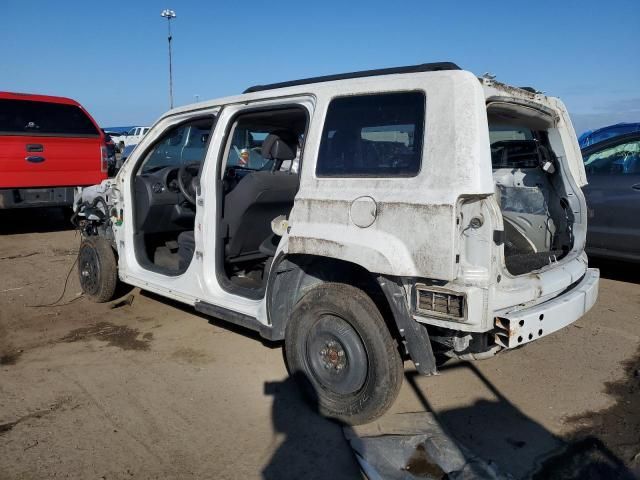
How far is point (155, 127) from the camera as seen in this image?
180 inches

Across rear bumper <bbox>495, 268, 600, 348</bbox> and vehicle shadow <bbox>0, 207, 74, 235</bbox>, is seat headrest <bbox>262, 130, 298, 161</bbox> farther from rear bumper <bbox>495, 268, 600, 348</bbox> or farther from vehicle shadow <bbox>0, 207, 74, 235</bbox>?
vehicle shadow <bbox>0, 207, 74, 235</bbox>

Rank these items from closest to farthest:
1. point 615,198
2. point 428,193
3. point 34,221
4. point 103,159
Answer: point 428,193
point 615,198
point 103,159
point 34,221

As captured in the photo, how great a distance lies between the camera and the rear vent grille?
2.61 meters

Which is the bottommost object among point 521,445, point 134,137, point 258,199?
point 521,445

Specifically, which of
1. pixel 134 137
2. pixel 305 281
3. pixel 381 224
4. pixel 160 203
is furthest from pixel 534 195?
pixel 134 137

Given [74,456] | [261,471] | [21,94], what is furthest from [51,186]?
[261,471]

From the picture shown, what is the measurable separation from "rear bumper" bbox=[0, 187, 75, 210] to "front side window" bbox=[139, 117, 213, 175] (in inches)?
161

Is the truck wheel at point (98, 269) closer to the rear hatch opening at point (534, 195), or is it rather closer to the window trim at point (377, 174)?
the window trim at point (377, 174)

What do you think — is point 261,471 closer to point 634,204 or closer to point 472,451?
point 472,451

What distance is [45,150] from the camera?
328 inches

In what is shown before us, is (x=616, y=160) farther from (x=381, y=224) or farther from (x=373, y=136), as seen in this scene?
(x=381, y=224)

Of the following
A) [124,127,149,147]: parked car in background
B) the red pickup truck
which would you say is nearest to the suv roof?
the red pickup truck

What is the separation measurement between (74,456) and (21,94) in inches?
293

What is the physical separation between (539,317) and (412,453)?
39.5 inches
